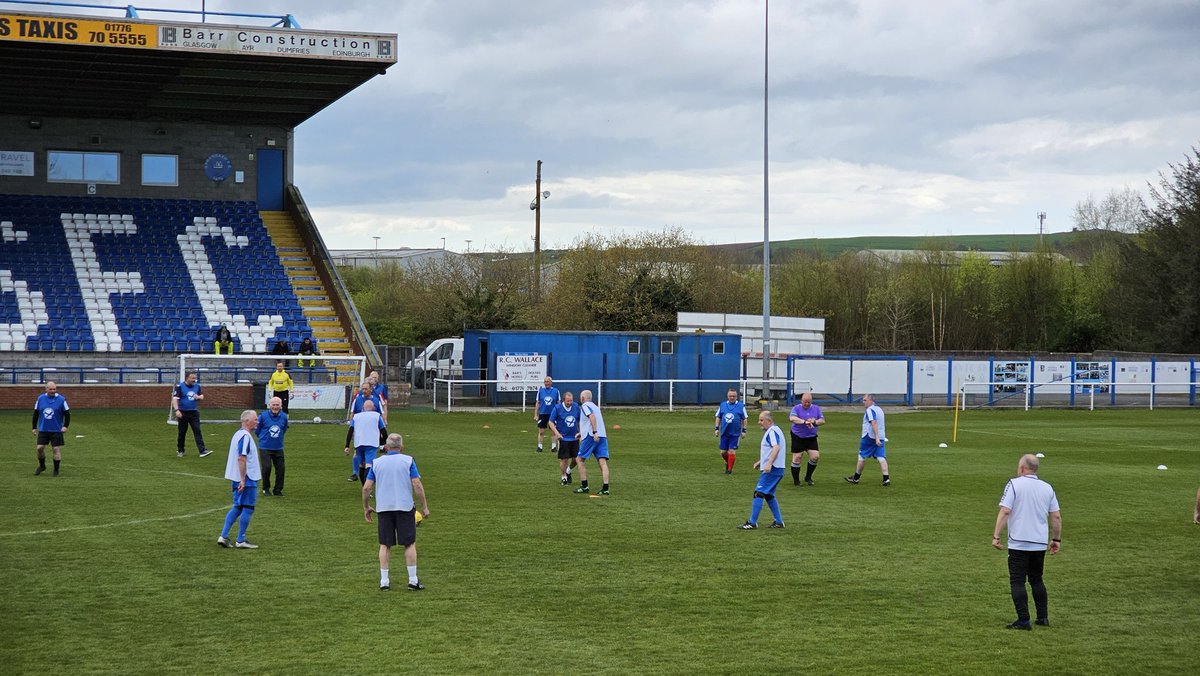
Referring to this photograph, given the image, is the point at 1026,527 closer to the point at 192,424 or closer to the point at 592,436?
the point at 592,436

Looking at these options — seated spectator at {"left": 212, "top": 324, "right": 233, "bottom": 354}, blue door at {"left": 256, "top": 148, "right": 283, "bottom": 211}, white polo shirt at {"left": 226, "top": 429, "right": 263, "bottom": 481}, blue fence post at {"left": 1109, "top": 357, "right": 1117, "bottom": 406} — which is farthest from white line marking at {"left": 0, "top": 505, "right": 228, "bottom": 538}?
A: blue fence post at {"left": 1109, "top": 357, "right": 1117, "bottom": 406}

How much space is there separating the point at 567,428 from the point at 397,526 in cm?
884

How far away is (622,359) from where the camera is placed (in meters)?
44.6

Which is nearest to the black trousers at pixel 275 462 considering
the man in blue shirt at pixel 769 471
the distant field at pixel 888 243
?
the man in blue shirt at pixel 769 471

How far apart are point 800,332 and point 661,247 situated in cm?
1549

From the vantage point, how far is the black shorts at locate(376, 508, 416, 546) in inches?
515

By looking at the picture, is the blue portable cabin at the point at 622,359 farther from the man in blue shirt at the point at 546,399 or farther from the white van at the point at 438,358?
the man in blue shirt at the point at 546,399

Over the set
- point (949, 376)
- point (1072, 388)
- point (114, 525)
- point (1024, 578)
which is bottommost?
point (114, 525)

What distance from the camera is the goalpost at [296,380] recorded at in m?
35.0

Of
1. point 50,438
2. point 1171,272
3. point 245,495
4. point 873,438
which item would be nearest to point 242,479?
point 245,495

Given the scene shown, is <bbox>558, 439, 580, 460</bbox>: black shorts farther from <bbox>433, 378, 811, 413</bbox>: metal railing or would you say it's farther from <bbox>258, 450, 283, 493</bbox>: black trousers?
<bbox>433, 378, 811, 413</bbox>: metal railing

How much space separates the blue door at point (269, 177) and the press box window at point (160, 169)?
364cm

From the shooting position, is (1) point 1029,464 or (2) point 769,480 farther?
(2) point 769,480

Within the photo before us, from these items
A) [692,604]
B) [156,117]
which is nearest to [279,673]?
[692,604]
